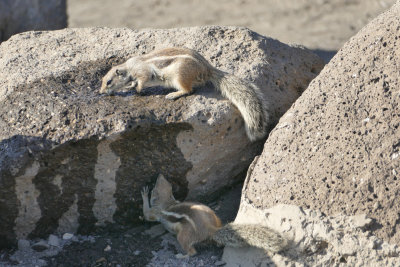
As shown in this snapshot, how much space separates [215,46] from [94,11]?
5690 mm

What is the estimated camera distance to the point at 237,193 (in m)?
6.05

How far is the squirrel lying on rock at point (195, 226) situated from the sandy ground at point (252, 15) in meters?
5.46

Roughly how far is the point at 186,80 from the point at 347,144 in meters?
1.50

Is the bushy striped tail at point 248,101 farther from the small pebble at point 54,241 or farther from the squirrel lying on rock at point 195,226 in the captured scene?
the small pebble at point 54,241

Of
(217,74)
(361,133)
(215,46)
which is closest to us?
(361,133)

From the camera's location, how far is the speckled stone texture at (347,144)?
4.80 meters

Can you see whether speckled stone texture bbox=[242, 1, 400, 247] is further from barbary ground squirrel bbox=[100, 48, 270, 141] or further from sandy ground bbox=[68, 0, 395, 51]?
sandy ground bbox=[68, 0, 395, 51]

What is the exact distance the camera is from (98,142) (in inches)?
214

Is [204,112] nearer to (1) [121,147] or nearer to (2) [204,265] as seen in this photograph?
(1) [121,147]

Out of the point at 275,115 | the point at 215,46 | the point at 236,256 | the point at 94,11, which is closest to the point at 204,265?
the point at 236,256

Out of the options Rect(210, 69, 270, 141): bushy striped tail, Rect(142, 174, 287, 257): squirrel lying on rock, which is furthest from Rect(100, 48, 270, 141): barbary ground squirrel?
Rect(142, 174, 287, 257): squirrel lying on rock

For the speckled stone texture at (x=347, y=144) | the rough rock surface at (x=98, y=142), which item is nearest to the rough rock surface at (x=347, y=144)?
the speckled stone texture at (x=347, y=144)

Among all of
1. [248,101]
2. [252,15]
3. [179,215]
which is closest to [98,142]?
[179,215]

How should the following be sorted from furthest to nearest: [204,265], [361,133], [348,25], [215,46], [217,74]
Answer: [348,25] → [215,46] → [217,74] → [204,265] → [361,133]
